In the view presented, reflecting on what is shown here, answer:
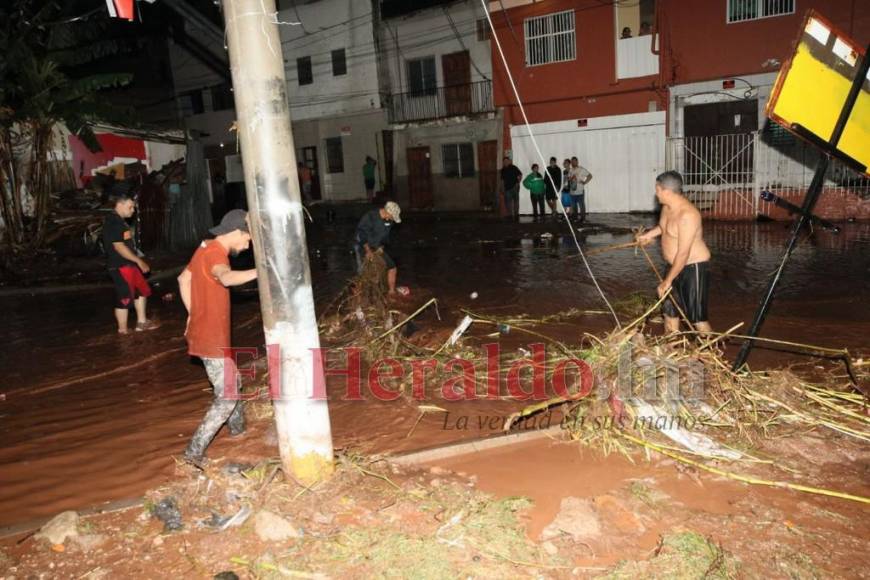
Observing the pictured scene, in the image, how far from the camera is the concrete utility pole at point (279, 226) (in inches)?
129

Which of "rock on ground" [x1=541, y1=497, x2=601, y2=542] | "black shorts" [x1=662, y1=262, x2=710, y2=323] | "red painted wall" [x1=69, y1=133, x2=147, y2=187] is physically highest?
"red painted wall" [x1=69, y1=133, x2=147, y2=187]

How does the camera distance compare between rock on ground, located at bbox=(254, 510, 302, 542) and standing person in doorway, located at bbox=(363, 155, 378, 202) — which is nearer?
rock on ground, located at bbox=(254, 510, 302, 542)

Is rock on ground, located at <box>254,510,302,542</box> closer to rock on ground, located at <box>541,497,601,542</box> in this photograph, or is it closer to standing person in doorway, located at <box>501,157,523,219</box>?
rock on ground, located at <box>541,497,601,542</box>

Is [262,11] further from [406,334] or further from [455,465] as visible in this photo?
[406,334]

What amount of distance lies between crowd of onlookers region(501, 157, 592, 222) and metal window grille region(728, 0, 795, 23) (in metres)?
6.10

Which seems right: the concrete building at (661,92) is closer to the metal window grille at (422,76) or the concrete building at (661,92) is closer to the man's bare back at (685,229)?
the metal window grille at (422,76)

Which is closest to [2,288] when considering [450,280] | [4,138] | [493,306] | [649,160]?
[4,138]

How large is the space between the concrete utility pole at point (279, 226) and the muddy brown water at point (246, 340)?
2.81 feet

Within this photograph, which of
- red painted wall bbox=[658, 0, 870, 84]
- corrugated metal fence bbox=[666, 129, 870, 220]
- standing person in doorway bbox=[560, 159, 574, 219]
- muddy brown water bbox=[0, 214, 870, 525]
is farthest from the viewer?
standing person in doorway bbox=[560, 159, 574, 219]

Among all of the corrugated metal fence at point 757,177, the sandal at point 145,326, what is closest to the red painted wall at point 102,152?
the sandal at point 145,326

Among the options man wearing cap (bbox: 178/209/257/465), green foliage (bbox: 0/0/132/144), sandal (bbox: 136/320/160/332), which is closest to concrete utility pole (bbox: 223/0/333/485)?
man wearing cap (bbox: 178/209/257/465)

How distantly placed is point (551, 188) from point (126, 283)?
585 inches

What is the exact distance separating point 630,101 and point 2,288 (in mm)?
18245

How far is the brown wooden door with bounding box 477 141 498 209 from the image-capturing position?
24109 millimetres
